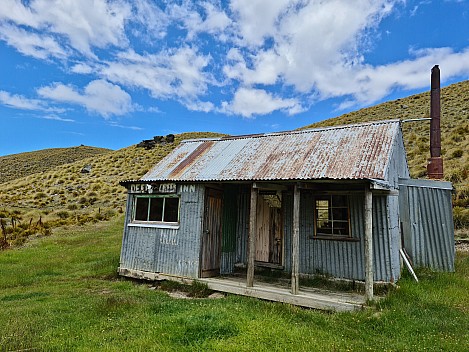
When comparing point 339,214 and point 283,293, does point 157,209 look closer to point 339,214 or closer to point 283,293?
point 283,293

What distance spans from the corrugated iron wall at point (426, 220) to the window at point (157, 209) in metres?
7.42

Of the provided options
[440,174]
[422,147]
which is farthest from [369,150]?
[422,147]

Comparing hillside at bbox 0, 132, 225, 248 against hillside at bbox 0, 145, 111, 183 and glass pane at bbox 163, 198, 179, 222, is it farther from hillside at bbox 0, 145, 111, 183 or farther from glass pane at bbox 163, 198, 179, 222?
hillside at bbox 0, 145, 111, 183

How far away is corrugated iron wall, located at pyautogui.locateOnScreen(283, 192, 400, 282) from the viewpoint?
834 centimetres

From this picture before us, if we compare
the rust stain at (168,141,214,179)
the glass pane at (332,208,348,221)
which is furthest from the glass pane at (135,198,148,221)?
the glass pane at (332,208,348,221)

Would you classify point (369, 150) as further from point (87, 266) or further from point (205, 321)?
point (87, 266)

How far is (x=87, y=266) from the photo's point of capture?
1191cm

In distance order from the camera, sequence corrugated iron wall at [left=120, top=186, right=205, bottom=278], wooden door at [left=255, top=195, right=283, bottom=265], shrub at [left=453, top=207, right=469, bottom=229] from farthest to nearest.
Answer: shrub at [left=453, top=207, right=469, bottom=229]
wooden door at [left=255, top=195, right=283, bottom=265]
corrugated iron wall at [left=120, top=186, right=205, bottom=278]

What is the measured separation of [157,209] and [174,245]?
1439 mm

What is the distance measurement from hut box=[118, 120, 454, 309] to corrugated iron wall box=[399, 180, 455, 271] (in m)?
0.03

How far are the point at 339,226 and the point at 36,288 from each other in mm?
8709

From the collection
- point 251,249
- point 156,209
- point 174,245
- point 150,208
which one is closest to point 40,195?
point 150,208

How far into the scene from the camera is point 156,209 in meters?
10.8

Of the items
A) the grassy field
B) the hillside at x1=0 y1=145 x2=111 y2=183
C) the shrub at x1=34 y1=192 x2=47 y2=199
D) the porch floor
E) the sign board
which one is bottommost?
the grassy field
